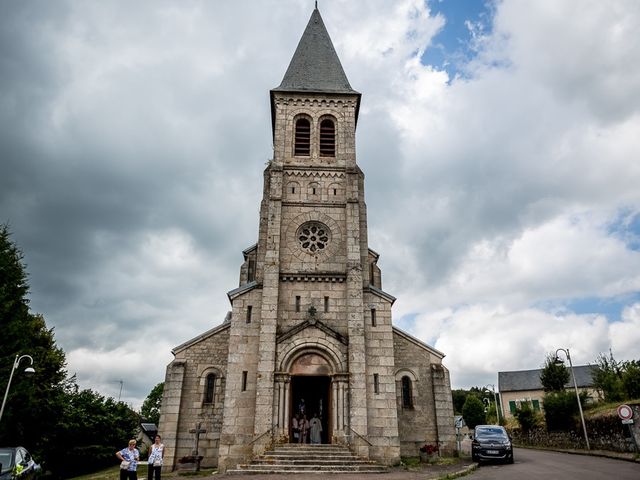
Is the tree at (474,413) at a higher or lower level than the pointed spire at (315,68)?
lower

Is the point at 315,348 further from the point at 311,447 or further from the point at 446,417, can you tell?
the point at 446,417

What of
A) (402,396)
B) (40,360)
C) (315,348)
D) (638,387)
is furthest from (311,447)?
(40,360)

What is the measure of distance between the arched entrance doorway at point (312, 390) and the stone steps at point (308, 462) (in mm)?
1988

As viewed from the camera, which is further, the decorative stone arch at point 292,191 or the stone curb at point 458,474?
the decorative stone arch at point 292,191

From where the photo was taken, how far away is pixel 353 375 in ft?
63.3

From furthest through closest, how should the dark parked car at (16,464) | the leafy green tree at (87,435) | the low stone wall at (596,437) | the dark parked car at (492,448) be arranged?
the leafy green tree at (87,435)
the low stone wall at (596,437)
the dark parked car at (492,448)
the dark parked car at (16,464)

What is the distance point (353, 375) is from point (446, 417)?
Result: 5.45 m

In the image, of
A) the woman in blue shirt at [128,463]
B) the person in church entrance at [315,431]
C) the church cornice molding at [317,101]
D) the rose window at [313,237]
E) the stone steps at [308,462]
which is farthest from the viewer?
the church cornice molding at [317,101]

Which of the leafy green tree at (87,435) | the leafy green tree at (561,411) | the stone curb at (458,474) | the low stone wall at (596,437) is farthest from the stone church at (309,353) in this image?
Result: the leafy green tree at (561,411)

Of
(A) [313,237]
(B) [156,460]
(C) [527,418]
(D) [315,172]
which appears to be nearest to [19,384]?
(B) [156,460]

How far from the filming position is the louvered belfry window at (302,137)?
2556 centimetres

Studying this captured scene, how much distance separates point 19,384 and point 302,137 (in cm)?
1910

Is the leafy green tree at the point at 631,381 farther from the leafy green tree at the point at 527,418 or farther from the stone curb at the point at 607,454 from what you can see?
the leafy green tree at the point at 527,418

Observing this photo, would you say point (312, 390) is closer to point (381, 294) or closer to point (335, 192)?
point (381, 294)
